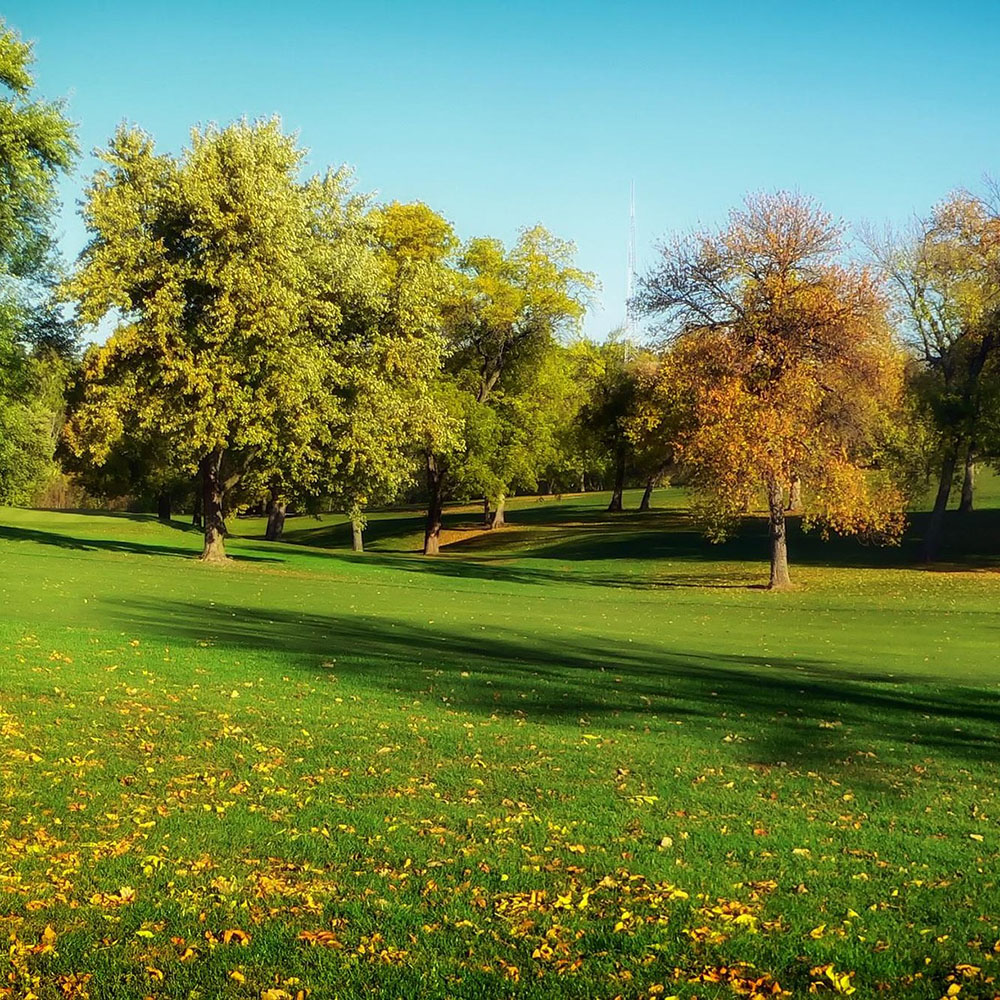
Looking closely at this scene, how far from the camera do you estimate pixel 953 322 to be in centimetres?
4306

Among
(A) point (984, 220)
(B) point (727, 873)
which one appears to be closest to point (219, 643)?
(B) point (727, 873)

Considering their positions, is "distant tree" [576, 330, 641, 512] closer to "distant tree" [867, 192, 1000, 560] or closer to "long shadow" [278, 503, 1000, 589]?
"long shadow" [278, 503, 1000, 589]

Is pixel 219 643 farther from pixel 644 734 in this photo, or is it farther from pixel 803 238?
pixel 803 238

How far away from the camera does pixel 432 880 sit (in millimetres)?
6715

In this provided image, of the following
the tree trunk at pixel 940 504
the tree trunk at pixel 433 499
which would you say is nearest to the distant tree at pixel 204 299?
the tree trunk at pixel 433 499

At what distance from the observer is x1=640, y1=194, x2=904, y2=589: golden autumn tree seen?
3225 centimetres

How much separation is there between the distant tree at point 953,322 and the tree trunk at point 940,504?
0.04 metres

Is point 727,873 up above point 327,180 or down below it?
below

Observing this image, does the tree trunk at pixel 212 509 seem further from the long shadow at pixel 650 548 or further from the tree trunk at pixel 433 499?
the tree trunk at pixel 433 499

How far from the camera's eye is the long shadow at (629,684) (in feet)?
40.7

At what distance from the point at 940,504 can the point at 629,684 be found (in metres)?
33.5

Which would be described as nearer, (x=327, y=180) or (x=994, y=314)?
(x=327, y=180)

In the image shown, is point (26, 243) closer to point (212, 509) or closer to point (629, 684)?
point (212, 509)

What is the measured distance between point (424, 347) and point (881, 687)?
22944 millimetres
